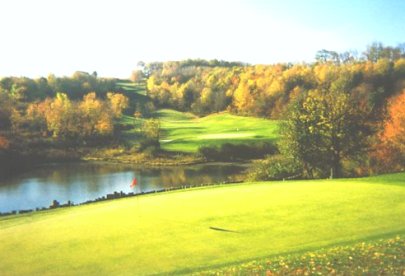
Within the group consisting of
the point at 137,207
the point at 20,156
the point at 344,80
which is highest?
the point at 344,80

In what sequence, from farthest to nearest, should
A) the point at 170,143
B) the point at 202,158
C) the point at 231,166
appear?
the point at 170,143 < the point at 202,158 < the point at 231,166

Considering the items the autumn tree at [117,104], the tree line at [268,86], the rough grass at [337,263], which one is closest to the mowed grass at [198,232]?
the rough grass at [337,263]

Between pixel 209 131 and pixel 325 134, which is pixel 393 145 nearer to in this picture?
pixel 325 134

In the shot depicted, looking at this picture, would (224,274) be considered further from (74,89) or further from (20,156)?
(74,89)

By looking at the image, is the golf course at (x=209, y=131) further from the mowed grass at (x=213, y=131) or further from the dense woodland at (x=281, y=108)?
the dense woodland at (x=281, y=108)

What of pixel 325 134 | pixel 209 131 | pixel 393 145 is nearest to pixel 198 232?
pixel 325 134

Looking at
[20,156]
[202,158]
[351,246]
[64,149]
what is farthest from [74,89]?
[351,246]

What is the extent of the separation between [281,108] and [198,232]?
11261 cm

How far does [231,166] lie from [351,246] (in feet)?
203

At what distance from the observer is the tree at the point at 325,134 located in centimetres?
4509

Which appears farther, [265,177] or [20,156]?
[20,156]

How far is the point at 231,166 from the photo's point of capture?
7700 cm

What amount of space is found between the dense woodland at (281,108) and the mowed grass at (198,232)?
22199mm

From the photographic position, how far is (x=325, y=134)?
45.9m
